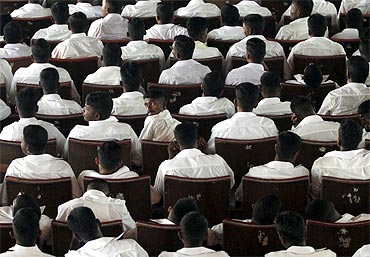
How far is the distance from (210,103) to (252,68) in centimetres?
95

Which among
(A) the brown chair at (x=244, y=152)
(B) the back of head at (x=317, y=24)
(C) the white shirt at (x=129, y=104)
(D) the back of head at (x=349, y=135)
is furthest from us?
(B) the back of head at (x=317, y=24)

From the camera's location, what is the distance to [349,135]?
707cm

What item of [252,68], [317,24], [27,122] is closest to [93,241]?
[27,122]

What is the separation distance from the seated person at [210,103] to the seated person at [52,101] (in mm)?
884

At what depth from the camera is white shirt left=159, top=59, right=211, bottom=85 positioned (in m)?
8.99

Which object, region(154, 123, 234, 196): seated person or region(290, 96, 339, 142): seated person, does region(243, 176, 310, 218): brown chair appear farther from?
region(290, 96, 339, 142): seated person

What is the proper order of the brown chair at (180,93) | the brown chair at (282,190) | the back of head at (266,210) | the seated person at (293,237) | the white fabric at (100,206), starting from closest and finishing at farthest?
the seated person at (293,237) < the back of head at (266,210) < the white fabric at (100,206) < the brown chair at (282,190) < the brown chair at (180,93)

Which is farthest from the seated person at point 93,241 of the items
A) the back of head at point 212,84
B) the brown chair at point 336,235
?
the back of head at point 212,84

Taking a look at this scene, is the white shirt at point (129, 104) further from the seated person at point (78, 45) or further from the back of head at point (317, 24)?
the back of head at point (317, 24)

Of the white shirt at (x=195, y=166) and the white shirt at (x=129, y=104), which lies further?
the white shirt at (x=129, y=104)

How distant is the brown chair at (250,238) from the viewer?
19.9 feet

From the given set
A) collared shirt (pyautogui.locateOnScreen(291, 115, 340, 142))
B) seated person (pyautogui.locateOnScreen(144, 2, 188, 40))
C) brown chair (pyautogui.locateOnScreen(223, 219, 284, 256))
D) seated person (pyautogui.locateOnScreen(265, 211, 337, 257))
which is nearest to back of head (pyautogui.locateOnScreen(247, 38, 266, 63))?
seated person (pyautogui.locateOnScreen(144, 2, 188, 40))

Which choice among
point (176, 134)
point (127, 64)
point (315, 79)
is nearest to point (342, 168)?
point (176, 134)

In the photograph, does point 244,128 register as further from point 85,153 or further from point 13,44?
point 13,44
